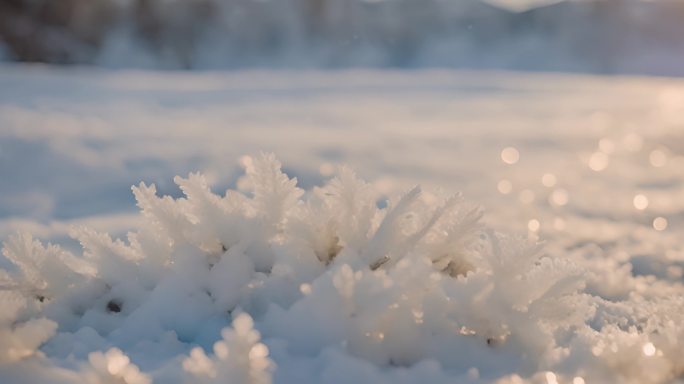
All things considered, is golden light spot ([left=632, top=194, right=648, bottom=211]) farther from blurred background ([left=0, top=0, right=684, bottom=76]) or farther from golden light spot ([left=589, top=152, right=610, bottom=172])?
blurred background ([left=0, top=0, right=684, bottom=76])

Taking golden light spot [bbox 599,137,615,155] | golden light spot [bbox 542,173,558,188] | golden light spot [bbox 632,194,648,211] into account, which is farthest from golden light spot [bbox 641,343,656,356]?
golden light spot [bbox 599,137,615,155]

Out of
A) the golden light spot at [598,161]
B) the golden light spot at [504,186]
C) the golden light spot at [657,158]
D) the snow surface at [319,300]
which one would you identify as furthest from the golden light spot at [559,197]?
the snow surface at [319,300]

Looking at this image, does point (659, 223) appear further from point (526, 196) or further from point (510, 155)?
point (510, 155)

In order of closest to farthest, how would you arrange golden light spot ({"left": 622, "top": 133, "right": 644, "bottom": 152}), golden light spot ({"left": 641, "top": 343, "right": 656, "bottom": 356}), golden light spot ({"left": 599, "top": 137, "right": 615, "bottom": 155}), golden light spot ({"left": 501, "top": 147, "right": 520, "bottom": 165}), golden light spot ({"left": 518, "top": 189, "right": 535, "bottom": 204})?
golden light spot ({"left": 641, "top": 343, "right": 656, "bottom": 356}) → golden light spot ({"left": 518, "top": 189, "right": 535, "bottom": 204}) → golden light spot ({"left": 501, "top": 147, "right": 520, "bottom": 165}) → golden light spot ({"left": 599, "top": 137, "right": 615, "bottom": 155}) → golden light spot ({"left": 622, "top": 133, "right": 644, "bottom": 152})

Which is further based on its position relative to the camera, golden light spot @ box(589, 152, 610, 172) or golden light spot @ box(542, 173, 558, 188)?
golden light spot @ box(589, 152, 610, 172)

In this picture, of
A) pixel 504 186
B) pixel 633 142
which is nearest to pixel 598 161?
pixel 633 142

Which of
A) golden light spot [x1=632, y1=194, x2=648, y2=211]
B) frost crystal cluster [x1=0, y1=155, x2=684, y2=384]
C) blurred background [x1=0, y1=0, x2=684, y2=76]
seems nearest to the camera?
frost crystal cluster [x1=0, y1=155, x2=684, y2=384]
